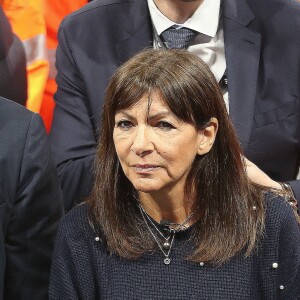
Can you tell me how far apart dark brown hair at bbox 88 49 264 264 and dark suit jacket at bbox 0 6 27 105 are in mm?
689

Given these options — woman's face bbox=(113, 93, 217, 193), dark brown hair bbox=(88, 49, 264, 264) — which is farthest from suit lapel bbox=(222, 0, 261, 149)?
woman's face bbox=(113, 93, 217, 193)

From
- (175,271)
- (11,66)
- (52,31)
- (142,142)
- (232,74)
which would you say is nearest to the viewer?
(142,142)

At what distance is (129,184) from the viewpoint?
187cm

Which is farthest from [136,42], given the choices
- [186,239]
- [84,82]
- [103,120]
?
[186,239]

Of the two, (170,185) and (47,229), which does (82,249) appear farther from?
(170,185)

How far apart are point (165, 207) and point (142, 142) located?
0.20 metres

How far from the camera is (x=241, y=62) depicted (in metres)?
2.18

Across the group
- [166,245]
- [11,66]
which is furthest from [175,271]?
[11,66]

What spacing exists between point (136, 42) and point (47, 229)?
1.82 ft

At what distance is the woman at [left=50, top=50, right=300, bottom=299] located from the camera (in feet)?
5.84

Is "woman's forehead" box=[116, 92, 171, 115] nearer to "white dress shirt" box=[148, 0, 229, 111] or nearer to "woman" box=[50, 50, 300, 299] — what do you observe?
"woman" box=[50, 50, 300, 299]

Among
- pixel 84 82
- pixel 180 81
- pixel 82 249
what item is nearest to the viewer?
pixel 180 81

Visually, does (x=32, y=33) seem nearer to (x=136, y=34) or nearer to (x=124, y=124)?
(x=136, y=34)

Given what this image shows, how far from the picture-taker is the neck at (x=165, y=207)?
1.83 meters
